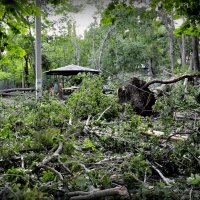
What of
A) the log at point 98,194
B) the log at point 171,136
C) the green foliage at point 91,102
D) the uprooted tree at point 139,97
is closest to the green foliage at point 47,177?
the log at point 98,194

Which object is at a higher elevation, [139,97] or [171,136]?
[139,97]

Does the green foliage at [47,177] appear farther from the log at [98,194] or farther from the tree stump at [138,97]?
the tree stump at [138,97]

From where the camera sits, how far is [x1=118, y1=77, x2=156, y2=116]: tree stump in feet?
32.1

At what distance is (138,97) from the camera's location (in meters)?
9.83

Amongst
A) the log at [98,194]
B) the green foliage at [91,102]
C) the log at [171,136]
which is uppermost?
the green foliage at [91,102]

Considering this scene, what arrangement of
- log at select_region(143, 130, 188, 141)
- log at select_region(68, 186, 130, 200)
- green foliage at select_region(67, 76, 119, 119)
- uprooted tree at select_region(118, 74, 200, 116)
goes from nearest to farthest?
log at select_region(68, 186, 130, 200) < log at select_region(143, 130, 188, 141) < green foliage at select_region(67, 76, 119, 119) < uprooted tree at select_region(118, 74, 200, 116)

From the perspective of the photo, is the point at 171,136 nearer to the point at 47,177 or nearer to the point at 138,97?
the point at 47,177

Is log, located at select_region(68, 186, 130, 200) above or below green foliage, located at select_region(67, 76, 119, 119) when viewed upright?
below

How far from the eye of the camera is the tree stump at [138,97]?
32.1ft

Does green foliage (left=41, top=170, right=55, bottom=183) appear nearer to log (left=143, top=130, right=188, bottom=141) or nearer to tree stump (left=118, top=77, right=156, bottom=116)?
log (left=143, top=130, right=188, bottom=141)

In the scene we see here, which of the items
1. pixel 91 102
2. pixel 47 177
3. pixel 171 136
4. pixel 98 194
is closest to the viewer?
pixel 98 194

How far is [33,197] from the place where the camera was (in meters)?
2.72

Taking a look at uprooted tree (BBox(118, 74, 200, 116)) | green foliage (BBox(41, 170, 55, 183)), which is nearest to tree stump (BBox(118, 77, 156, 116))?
uprooted tree (BBox(118, 74, 200, 116))

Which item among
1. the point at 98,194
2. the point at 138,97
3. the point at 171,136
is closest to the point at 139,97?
the point at 138,97
